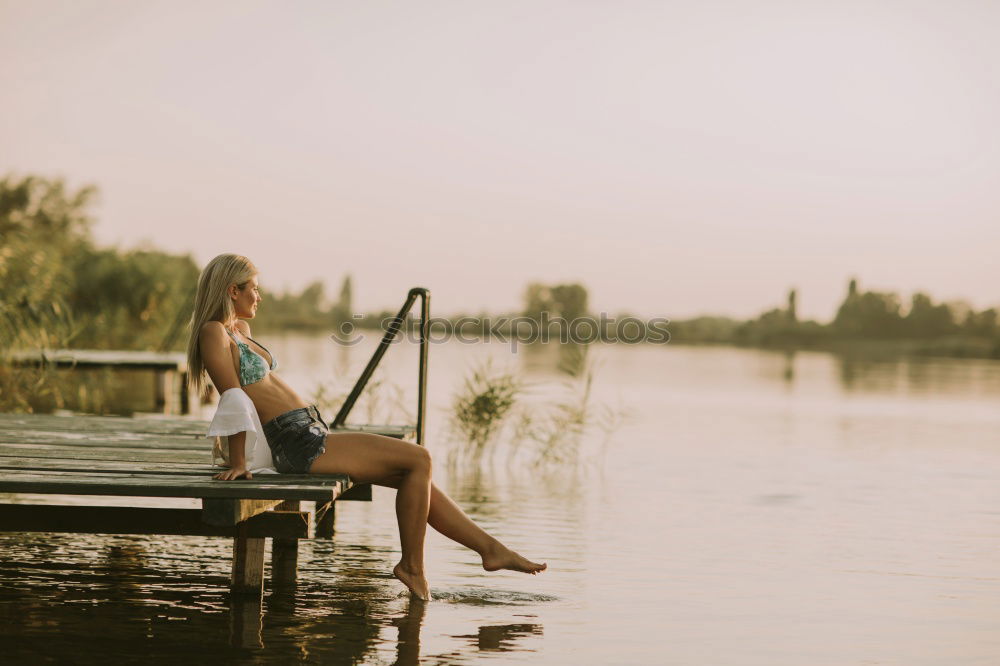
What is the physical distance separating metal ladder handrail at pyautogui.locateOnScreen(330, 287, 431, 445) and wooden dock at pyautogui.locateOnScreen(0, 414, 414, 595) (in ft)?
2.00

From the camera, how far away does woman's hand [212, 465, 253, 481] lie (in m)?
5.37

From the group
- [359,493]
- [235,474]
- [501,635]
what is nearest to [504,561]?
[501,635]

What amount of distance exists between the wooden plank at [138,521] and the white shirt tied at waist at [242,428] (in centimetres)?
24

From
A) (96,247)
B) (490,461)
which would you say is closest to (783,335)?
(96,247)

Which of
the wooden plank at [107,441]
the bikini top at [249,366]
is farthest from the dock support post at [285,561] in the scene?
the bikini top at [249,366]

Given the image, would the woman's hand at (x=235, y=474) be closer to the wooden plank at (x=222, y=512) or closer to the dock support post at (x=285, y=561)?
the wooden plank at (x=222, y=512)

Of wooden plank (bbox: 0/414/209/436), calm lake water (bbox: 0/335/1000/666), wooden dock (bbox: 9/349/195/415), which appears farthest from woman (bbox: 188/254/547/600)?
wooden dock (bbox: 9/349/195/415)

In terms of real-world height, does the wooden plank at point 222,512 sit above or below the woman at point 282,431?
below

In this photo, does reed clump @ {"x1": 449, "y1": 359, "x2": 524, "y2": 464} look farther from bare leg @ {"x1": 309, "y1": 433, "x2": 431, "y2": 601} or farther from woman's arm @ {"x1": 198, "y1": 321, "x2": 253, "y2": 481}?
woman's arm @ {"x1": 198, "y1": 321, "x2": 253, "y2": 481}

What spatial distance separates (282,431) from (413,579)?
1.01m

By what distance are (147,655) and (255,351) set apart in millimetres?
1408

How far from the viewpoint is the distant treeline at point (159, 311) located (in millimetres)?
13535

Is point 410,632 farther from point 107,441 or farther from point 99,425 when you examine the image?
point 99,425

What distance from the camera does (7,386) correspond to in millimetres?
12602
